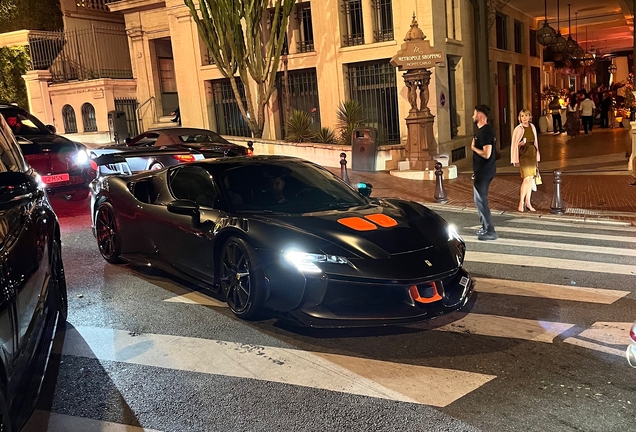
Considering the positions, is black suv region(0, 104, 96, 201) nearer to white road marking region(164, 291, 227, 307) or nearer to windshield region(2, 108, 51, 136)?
windshield region(2, 108, 51, 136)

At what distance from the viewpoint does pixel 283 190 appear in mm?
6062

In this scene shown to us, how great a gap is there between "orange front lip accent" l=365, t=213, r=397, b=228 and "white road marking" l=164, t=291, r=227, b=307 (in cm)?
171

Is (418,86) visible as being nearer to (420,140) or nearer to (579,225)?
(420,140)

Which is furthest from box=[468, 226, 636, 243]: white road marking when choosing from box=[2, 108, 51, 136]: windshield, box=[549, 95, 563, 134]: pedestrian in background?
box=[549, 95, 563, 134]: pedestrian in background

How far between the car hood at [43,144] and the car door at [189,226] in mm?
5408

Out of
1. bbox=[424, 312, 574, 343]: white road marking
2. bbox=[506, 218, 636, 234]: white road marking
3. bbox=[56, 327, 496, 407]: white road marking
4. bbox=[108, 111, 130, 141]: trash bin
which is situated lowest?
bbox=[506, 218, 636, 234]: white road marking

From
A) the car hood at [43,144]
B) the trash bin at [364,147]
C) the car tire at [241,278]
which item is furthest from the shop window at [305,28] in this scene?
the car tire at [241,278]

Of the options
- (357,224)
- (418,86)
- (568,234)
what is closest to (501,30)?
Answer: (418,86)

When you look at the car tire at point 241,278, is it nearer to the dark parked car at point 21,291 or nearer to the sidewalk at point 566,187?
the dark parked car at point 21,291

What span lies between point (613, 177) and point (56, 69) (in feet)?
74.7

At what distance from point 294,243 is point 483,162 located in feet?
15.0

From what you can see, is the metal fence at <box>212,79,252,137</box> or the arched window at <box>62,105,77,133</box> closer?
the metal fence at <box>212,79,252,137</box>

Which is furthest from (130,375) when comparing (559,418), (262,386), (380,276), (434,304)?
(559,418)

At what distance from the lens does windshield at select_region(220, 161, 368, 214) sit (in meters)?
5.84
